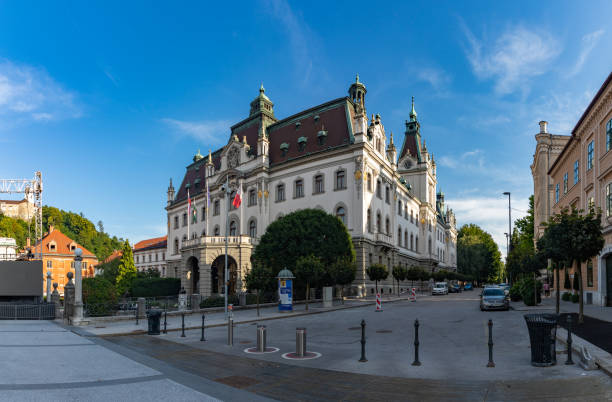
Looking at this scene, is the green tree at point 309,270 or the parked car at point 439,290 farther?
the parked car at point 439,290

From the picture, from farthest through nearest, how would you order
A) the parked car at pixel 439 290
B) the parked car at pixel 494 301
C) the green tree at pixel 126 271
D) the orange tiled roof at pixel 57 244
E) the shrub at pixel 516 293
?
1. the orange tiled roof at pixel 57 244
2. the green tree at pixel 126 271
3. the parked car at pixel 439 290
4. the shrub at pixel 516 293
5. the parked car at pixel 494 301

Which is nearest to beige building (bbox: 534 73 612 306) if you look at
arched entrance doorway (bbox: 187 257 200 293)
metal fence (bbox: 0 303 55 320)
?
metal fence (bbox: 0 303 55 320)

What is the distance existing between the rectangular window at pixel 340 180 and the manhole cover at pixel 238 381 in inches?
1491

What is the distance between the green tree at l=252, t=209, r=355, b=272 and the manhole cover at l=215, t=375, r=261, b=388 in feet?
86.9

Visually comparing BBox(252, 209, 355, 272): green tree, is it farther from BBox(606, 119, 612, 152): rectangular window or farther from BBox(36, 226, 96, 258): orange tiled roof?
BBox(36, 226, 96, 258): orange tiled roof

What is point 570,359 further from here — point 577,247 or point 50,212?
point 50,212

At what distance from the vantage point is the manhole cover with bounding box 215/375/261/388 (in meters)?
8.84

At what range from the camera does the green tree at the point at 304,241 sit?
1442 inches

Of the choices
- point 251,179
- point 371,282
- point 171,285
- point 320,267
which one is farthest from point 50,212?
point 320,267

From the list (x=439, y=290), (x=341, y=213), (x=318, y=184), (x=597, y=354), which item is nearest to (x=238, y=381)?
(x=597, y=354)

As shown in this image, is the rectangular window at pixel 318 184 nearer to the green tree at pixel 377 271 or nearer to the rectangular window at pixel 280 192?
the rectangular window at pixel 280 192

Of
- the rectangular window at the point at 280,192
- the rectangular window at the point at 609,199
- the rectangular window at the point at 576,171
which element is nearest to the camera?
the rectangular window at the point at 609,199

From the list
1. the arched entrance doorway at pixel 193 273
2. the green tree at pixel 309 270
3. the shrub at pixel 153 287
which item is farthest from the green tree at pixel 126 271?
the green tree at pixel 309 270

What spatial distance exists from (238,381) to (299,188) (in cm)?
4214
